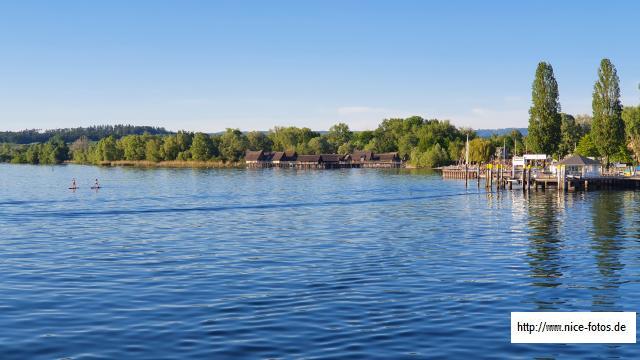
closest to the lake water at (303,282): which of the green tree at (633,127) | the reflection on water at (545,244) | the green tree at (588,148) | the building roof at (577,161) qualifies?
the reflection on water at (545,244)

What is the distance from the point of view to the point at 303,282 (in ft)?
103

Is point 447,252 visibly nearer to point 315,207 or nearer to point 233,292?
point 233,292

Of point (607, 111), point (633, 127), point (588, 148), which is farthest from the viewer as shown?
point (588, 148)

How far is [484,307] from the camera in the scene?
26.7 meters

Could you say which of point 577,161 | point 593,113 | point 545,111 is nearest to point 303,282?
point 577,161

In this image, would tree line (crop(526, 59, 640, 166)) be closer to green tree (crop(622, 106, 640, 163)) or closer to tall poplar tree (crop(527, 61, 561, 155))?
tall poplar tree (crop(527, 61, 561, 155))

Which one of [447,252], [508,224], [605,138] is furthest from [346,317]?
[605,138]

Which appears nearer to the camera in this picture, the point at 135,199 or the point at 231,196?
the point at 135,199

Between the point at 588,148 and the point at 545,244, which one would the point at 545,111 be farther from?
the point at 545,244

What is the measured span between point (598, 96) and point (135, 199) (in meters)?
75.3

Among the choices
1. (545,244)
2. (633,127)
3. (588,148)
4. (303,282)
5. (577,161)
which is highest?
(633,127)

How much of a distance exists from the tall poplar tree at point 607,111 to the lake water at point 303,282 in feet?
193

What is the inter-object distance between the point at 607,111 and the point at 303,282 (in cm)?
9887

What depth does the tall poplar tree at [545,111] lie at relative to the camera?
118m
